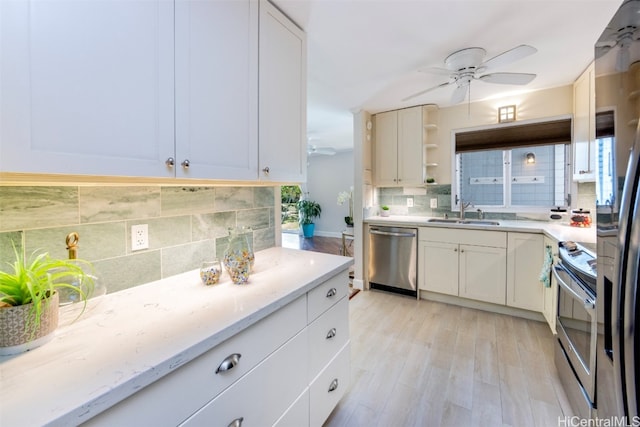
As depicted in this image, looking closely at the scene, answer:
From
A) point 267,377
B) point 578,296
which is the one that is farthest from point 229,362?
point 578,296

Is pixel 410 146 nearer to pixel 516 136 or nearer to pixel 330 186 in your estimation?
pixel 516 136

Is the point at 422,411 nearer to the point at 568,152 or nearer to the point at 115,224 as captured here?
the point at 115,224

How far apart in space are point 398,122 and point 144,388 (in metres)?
3.65

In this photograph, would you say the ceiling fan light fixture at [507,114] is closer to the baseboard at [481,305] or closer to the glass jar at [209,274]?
the baseboard at [481,305]

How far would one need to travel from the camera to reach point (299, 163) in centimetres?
171

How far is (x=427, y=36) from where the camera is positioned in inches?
74.5

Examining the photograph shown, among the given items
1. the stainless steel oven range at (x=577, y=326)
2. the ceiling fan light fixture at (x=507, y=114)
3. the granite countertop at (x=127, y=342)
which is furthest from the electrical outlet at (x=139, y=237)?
the ceiling fan light fixture at (x=507, y=114)

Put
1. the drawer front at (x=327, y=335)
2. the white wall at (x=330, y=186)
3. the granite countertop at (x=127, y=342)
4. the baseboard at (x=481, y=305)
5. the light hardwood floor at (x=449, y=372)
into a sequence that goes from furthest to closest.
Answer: the white wall at (x=330, y=186) < the baseboard at (x=481, y=305) < the light hardwood floor at (x=449, y=372) < the drawer front at (x=327, y=335) < the granite countertop at (x=127, y=342)

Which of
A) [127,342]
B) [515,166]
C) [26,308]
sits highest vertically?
[515,166]

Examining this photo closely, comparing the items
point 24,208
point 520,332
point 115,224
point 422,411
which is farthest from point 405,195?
point 24,208

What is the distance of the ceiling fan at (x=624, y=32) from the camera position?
0.60m

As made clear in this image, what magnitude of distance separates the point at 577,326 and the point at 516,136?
2.45m

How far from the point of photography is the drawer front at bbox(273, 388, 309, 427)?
1.12 meters

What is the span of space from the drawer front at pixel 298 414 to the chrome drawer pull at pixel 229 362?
1.31ft
